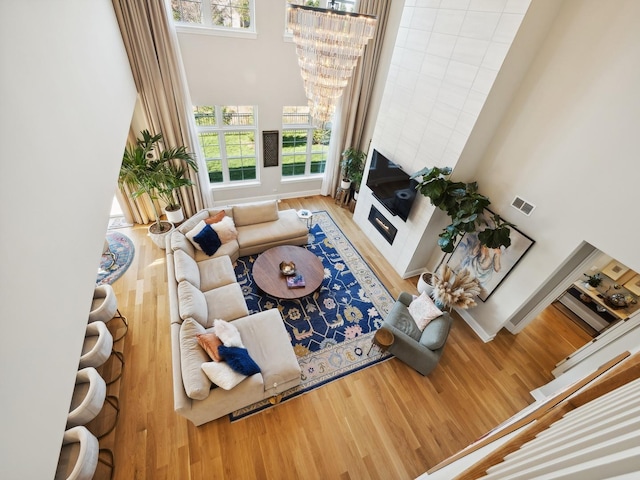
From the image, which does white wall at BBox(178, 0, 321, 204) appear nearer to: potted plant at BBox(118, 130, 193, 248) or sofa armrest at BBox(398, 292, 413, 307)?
A: potted plant at BBox(118, 130, 193, 248)

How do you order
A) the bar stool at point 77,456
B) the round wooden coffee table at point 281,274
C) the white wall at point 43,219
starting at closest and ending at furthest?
the white wall at point 43,219 → the bar stool at point 77,456 → the round wooden coffee table at point 281,274

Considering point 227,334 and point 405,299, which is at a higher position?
point 227,334

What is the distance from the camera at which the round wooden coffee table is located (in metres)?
4.01

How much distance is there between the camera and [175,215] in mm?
5258

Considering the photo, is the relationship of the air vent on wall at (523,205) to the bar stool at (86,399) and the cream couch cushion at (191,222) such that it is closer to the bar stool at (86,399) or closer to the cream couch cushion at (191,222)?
the cream couch cushion at (191,222)

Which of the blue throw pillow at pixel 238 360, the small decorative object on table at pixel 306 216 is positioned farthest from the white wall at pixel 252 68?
the blue throw pillow at pixel 238 360

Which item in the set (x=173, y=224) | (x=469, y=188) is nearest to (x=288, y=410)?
(x=469, y=188)

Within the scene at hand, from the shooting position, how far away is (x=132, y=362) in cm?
339

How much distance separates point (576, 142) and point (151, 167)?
5.71 meters

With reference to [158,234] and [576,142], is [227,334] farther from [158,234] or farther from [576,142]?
[576,142]

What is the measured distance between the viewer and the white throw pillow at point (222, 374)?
105 inches

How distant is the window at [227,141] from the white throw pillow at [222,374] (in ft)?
13.8

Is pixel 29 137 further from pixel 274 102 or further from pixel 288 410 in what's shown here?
pixel 274 102

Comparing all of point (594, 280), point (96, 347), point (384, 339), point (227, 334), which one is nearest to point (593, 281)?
point (594, 280)
